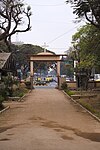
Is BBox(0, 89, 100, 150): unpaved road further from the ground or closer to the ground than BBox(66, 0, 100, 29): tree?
closer to the ground

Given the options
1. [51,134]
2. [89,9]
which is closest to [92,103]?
[89,9]

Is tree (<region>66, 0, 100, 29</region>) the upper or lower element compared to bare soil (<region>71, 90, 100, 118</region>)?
upper

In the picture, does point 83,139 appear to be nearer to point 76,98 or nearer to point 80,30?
point 76,98

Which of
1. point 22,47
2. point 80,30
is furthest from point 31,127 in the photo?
point 22,47

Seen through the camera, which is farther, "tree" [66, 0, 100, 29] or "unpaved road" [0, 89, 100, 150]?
"tree" [66, 0, 100, 29]

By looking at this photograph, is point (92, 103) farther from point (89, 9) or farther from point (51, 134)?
point (51, 134)

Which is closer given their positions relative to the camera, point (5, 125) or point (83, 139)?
point (83, 139)

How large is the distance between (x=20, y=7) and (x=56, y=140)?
81.8 ft

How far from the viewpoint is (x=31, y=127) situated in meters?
17.4

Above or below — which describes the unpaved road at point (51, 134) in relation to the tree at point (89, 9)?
below

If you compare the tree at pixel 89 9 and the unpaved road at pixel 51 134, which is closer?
the unpaved road at pixel 51 134

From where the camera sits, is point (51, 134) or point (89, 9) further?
point (89, 9)

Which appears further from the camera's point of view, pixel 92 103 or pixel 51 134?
pixel 92 103

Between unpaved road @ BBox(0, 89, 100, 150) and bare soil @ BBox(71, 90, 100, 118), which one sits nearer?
unpaved road @ BBox(0, 89, 100, 150)
